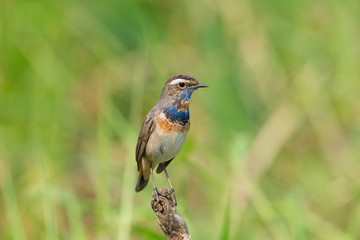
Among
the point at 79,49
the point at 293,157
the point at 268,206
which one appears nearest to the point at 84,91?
the point at 79,49

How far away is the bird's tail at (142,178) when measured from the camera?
6047 millimetres

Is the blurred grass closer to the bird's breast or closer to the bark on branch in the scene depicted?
the bird's breast

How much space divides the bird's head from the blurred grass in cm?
284

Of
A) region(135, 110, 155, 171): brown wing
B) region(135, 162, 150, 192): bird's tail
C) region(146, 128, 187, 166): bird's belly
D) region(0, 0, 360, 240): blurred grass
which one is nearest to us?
region(146, 128, 187, 166): bird's belly

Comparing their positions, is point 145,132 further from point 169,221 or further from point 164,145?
point 169,221

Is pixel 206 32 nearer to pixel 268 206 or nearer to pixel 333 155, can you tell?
pixel 333 155

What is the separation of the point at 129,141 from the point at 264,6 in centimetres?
470

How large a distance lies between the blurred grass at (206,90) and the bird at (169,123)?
268cm

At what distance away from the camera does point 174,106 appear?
18.7ft

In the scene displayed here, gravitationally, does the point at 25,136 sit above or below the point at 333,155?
above

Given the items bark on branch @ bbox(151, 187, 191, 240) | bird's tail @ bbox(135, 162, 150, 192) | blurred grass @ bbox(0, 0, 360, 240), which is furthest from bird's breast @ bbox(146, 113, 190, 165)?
blurred grass @ bbox(0, 0, 360, 240)

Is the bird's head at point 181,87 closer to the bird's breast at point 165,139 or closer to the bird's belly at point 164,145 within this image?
the bird's breast at point 165,139

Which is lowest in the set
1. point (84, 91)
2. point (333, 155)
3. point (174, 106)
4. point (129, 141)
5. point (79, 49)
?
point (174, 106)

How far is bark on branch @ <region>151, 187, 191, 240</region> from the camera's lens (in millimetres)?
4344
